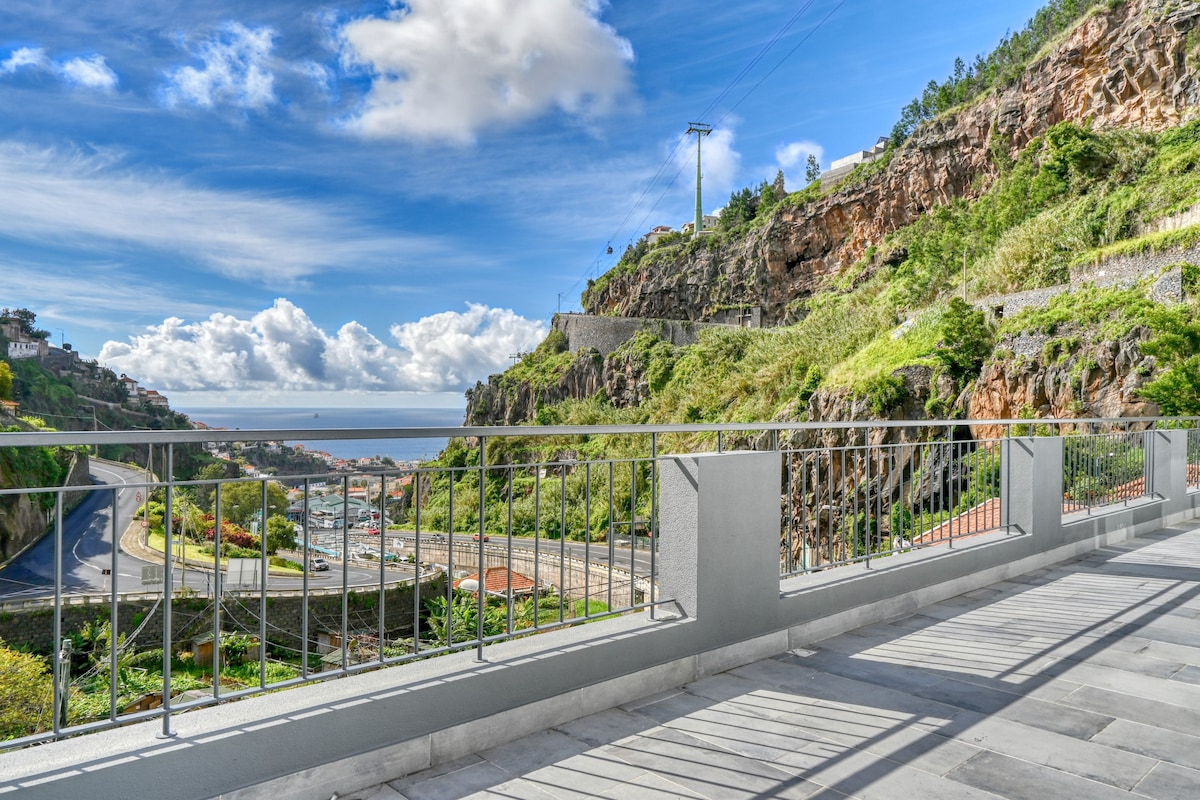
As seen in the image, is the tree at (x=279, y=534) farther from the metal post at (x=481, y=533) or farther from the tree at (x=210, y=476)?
the metal post at (x=481, y=533)

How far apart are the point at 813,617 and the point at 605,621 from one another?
50.6 inches

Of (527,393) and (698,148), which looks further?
(698,148)

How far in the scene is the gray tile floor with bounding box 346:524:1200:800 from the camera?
2.30 metres

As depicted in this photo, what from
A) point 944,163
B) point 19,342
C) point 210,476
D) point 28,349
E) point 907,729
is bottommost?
point 907,729

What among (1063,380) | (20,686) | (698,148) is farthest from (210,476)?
(698,148)

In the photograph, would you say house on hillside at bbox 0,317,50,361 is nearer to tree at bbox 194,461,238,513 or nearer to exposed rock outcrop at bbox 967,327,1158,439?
exposed rock outcrop at bbox 967,327,1158,439

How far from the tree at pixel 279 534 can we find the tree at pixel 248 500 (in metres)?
0.07

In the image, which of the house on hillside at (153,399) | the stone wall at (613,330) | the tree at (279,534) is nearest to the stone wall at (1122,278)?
the tree at (279,534)

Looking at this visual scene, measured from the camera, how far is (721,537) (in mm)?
3248

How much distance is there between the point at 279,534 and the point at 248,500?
1.28 ft

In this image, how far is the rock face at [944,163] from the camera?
29766 millimetres

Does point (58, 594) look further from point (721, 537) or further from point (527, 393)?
point (527, 393)

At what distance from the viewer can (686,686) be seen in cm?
315

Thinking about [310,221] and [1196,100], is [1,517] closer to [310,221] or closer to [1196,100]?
[1196,100]
